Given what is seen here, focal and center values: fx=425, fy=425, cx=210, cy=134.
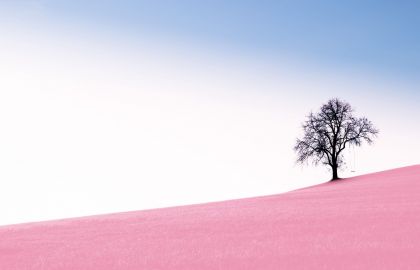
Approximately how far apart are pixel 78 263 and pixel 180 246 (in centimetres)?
170

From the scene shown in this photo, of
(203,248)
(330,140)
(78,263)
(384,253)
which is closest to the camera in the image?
(384,253)

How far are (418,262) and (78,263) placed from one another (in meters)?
4.68

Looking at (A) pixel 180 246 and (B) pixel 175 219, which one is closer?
(A) pixel 180 246

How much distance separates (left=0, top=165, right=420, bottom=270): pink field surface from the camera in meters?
5.79

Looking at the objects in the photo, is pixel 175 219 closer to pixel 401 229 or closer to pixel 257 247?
pixel 257 247

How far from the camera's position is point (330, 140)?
136 feet

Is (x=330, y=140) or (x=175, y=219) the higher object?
(x=330, y=140)

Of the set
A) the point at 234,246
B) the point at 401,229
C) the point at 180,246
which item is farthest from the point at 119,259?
the point at 401,229

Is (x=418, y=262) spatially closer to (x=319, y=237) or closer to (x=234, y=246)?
(x=319, y=237)

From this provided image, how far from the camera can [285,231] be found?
791cm

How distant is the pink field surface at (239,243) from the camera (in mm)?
5785

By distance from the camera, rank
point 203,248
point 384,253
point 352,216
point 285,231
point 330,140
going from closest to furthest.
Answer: point 384,253 → point 203,248 → point 285,231 → point 352,216 → point 330,140

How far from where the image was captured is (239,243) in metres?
7.17

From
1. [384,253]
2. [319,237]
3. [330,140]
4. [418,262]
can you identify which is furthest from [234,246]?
[330,140]
